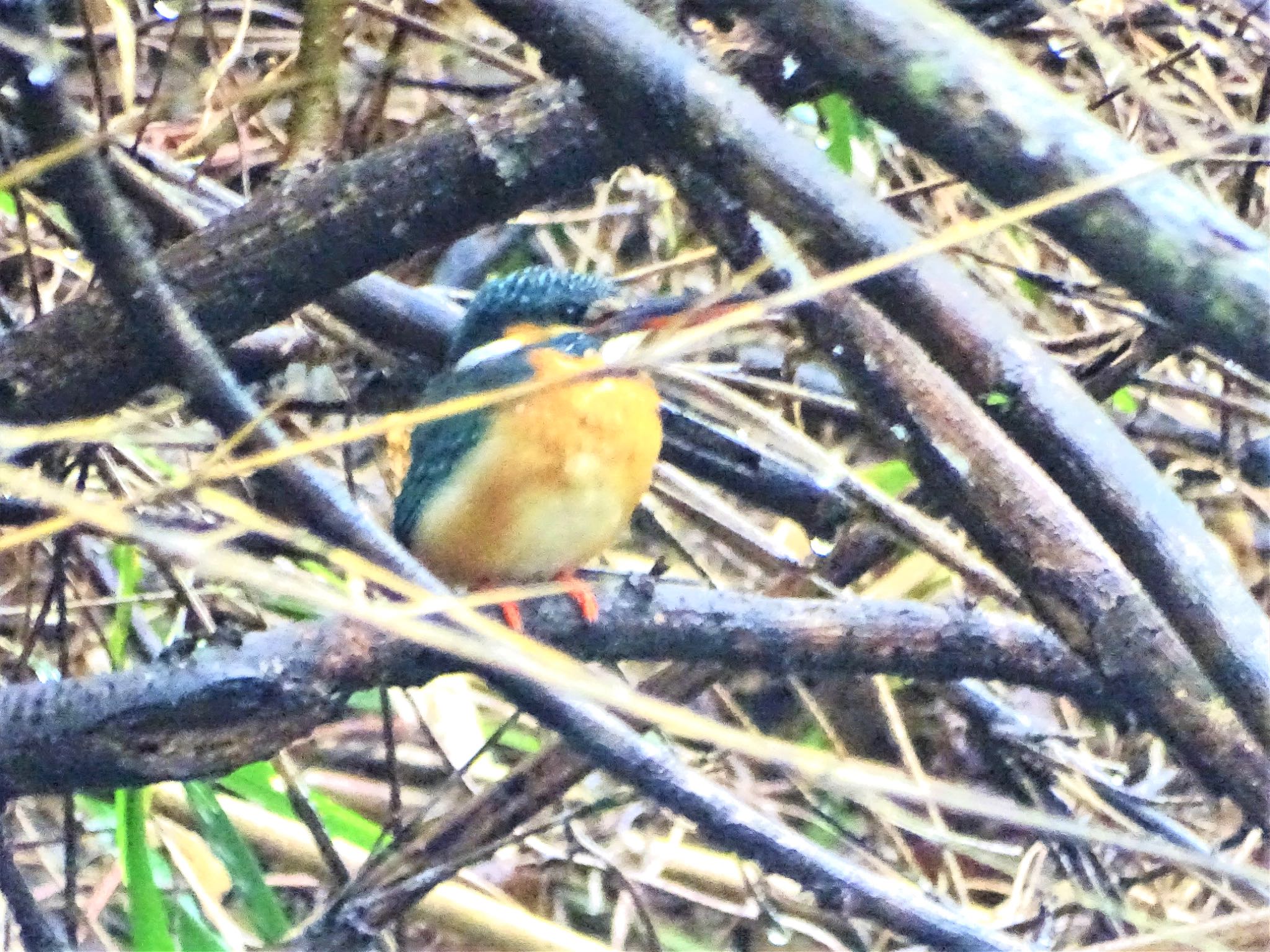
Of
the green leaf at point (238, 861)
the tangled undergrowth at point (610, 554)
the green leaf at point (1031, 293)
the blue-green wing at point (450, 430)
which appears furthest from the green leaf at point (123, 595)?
the green leaf at point (1031, 293)

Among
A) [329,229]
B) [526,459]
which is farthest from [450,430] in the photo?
[329,229]

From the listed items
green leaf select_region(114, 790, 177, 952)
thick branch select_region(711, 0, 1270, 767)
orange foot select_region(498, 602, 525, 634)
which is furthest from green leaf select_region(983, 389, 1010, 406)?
green leaf select_region(114, 790, 177, 952)

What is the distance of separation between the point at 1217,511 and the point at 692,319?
1.51m

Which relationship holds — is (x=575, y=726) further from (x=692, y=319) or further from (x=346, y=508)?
(x=692, y=319)

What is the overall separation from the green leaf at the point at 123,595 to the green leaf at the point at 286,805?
0.23 m

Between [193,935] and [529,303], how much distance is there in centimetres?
97

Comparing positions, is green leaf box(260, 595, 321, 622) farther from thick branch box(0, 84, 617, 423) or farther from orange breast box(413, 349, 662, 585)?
thick branch box(0, 84, 617, 423)

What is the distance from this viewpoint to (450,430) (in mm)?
1931

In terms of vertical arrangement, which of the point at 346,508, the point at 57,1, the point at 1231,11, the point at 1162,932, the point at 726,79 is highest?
the point at 57,1

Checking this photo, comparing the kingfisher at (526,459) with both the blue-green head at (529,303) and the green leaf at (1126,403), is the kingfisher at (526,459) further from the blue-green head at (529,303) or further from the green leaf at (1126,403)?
the green leaf at (1126,403)

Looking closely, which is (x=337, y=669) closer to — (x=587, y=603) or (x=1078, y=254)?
(x=587, y=603)

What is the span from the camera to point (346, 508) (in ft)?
3.29

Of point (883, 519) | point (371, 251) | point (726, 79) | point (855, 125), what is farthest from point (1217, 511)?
point (726, 79)

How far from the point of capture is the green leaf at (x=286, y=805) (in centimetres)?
200
